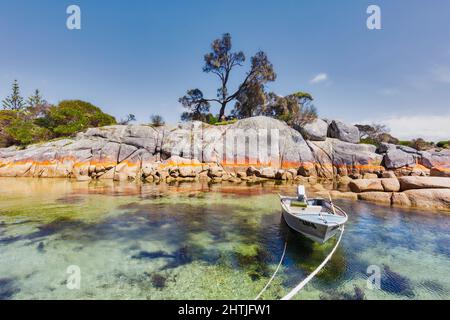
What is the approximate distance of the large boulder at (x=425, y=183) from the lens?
52.1 feet

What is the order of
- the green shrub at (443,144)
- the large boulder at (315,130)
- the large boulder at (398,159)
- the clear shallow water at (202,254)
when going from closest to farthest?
the clear shallow water at (202,254)
the large boulder at (398,159)
the large boulder at (315,130)
the green shrub at (443,144)

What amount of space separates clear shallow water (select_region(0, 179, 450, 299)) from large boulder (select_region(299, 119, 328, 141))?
90.8ft

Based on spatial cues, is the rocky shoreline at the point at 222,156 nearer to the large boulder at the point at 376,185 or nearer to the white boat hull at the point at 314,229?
the large boulder at the point at 376,185

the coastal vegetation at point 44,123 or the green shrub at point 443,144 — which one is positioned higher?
the coastal vegetation at point 44,123

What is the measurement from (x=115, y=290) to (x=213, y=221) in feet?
21.9

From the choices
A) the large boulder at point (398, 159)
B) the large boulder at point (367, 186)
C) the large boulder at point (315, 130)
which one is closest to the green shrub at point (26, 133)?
the large boulder at point (315, 130)

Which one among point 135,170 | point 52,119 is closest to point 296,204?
point 135,170

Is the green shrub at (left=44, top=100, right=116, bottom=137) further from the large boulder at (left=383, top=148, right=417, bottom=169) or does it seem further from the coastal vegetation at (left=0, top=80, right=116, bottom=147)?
the large boulder at (left=383, top=148, right=417, bottom=169)

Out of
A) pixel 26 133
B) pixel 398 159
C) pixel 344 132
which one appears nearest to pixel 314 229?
pixel 398 159

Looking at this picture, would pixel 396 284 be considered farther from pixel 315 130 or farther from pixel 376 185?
pixel 315 130

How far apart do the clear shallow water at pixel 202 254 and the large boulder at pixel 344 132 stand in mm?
29915

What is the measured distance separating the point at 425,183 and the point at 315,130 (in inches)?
1004
